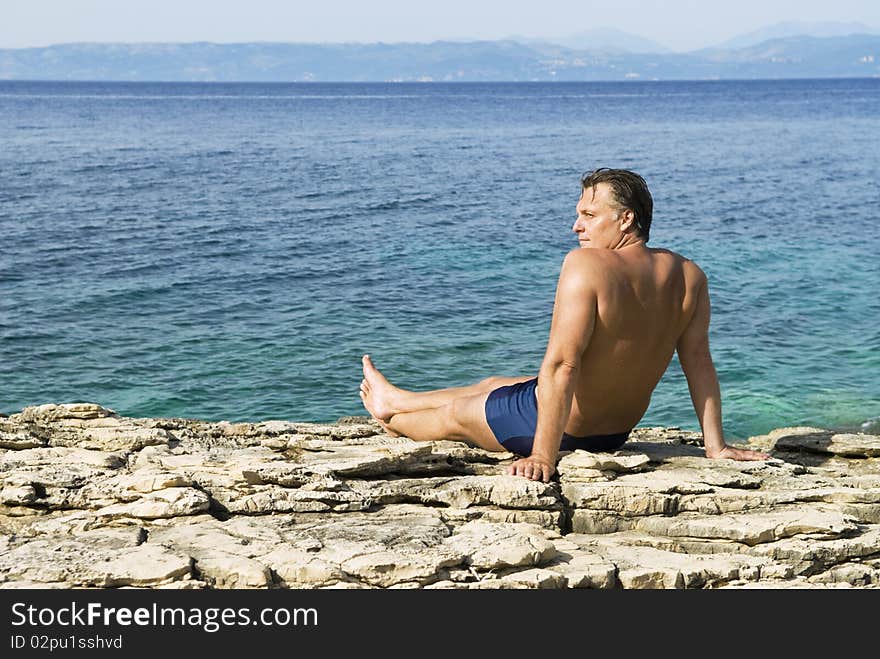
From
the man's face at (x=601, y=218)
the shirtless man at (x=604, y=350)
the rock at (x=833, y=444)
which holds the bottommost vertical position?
the rock at (x=833, y=444)

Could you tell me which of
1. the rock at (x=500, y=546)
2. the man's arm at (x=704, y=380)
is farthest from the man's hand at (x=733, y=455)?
the rock at (x=500, y=546)

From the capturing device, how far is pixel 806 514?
5.78 metres

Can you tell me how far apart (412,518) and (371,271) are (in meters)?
17.2

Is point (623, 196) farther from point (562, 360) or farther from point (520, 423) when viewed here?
point (520, 423)

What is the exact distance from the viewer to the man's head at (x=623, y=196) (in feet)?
20.4

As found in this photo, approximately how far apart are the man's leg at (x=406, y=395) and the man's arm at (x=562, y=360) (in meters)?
0.87

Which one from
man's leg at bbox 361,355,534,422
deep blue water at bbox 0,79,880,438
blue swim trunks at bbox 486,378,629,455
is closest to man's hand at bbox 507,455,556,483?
blue swim trunks at bbox 486,378,629,455

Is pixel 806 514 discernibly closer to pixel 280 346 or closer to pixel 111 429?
pixel 111 429

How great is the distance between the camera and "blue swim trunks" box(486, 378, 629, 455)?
6.45 metres

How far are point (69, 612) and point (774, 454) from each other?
17.4 feet

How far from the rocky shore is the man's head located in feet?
4.79

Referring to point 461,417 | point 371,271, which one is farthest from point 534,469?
point 371,271

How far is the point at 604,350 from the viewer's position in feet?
20.5

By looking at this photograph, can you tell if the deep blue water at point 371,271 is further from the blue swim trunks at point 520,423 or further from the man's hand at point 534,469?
the man's hand at point 534,469
